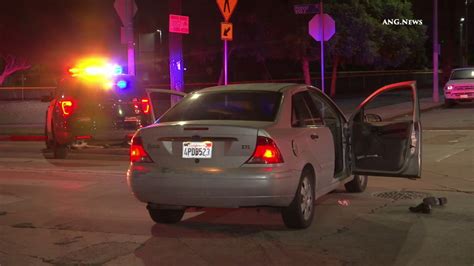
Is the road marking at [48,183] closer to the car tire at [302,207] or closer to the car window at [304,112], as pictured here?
the car window at [304,112]

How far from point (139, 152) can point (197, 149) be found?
73 cm

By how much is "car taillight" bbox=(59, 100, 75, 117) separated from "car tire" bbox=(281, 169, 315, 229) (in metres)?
6.81

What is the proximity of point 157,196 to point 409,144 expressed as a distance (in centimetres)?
316

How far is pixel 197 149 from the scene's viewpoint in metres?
6.37

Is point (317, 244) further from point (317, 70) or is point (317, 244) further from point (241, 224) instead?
point (317, 70)

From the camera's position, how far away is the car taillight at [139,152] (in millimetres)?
6641

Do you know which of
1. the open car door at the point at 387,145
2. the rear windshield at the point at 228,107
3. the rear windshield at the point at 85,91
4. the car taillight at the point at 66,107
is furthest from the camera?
the car taillight at the point at 66,107

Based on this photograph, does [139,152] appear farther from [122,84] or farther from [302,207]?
[122,84]

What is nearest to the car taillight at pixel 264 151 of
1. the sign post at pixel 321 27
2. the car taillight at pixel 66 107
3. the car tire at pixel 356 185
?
the car tire at pixel 356 185

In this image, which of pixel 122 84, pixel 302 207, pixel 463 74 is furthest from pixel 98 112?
pixel 463 74

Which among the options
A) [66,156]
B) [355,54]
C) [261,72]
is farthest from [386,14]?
[66,156]

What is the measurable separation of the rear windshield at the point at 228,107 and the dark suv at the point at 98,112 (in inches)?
173

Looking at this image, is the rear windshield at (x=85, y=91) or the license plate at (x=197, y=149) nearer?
the license plate at (x=197, y=149)

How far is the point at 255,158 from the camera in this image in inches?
244
